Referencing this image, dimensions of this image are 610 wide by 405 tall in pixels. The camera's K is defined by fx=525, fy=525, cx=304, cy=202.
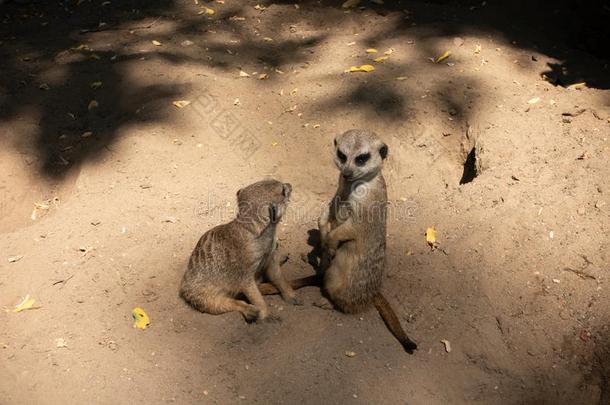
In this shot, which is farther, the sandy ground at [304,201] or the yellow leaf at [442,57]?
the yellow leaf at [442,57]

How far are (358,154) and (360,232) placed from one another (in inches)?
17.1

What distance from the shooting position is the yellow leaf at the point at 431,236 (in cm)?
335

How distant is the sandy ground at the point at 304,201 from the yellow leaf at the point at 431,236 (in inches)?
1.4

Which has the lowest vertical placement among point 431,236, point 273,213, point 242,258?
point 431,236

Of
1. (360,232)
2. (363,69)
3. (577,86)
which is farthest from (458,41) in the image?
(360,232)

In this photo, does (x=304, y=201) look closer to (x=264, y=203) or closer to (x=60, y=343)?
(x=264, y=203)

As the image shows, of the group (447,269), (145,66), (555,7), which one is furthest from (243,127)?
(555,7)

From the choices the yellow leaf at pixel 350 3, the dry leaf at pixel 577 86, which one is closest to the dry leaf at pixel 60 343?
the dry leaf at pixel 577 86

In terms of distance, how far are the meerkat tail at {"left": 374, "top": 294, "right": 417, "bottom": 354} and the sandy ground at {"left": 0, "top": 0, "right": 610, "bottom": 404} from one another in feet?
0.20

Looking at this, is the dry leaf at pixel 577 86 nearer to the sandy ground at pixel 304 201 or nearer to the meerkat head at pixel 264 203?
the sandy ground at pixel 304 201

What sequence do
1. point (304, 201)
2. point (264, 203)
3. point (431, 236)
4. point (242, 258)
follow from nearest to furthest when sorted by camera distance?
point (264, 203), point (242, 258), point (431, 236), point (304, 201)

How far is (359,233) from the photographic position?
9.44 ft

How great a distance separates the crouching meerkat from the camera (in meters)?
2.79

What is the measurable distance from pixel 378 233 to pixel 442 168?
4.61 feet
